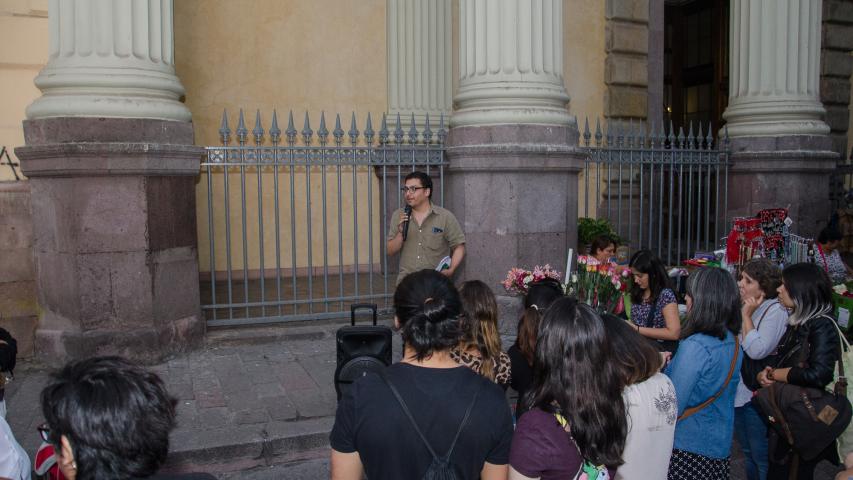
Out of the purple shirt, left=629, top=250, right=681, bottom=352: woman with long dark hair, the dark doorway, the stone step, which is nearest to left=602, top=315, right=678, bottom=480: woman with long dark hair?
the purple shirt

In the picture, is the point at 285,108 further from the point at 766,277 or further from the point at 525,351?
the point at 525,351

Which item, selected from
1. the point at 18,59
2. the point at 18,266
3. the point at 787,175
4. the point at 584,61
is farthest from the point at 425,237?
the point at 584,61

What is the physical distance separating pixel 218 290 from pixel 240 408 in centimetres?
451

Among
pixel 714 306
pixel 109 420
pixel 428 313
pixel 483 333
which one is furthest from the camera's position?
pixel 483 333

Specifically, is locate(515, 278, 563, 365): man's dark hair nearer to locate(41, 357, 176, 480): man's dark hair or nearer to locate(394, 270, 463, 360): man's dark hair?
locate(394, 270, 463, 360): man's dark hair

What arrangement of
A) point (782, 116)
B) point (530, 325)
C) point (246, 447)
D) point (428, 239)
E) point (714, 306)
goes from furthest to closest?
point (782, 116) < point (428, 239) < point (246, 447) < point (530, 325) < point (714, 306)

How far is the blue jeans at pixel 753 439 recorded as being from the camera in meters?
4.54

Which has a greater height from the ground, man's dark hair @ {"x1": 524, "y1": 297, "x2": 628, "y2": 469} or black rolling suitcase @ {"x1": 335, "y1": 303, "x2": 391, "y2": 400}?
man's dark hair @ {"x1": 524, "y1": 297, "x2": 628, "y2": 469}

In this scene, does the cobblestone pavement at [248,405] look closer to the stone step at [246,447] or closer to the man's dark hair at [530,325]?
the stone step at [246,447]

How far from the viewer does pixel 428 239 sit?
694 centimetres

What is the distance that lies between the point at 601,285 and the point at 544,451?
342 centimetres

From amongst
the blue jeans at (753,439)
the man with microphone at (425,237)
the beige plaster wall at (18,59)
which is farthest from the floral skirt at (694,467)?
the beige plaster wall at (18,59)

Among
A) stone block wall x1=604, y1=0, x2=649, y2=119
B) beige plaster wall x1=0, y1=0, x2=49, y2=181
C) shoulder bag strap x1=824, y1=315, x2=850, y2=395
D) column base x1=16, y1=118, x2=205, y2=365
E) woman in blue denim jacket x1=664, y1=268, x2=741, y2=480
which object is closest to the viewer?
woman in blue denim jacket x1=664, y1=268, x2=741, y2=480

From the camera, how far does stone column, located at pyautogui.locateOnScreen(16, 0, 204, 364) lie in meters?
6.82
